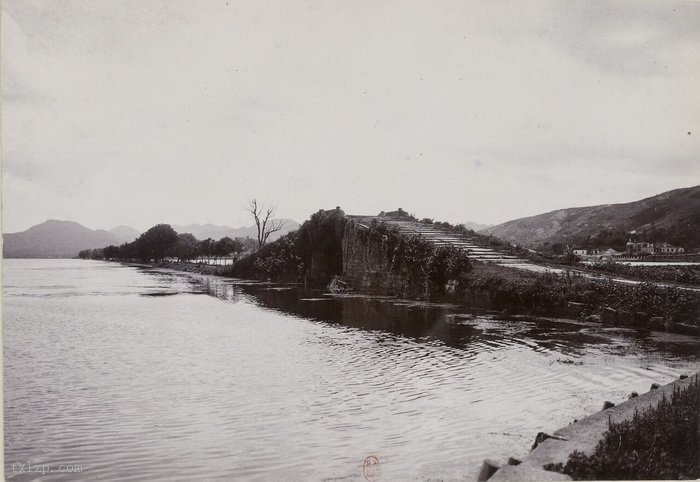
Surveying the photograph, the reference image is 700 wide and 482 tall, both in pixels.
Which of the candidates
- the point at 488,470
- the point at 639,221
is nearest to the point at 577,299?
the point at 639,221

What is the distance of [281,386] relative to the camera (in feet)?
29.0

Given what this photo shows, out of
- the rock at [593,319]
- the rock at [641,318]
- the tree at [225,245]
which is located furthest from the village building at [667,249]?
the tree at [225,245]

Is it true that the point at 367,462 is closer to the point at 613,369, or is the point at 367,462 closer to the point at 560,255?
the point at 613,369

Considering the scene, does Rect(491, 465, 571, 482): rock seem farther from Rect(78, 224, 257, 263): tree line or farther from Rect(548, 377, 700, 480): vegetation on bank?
Rect(78, 224, 257, 263): tree line

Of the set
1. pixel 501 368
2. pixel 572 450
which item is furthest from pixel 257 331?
pixel 572 450

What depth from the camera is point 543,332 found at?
13539 millimetres

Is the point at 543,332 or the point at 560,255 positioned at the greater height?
the point at 560,255

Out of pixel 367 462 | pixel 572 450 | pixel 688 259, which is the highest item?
pixel 688 259

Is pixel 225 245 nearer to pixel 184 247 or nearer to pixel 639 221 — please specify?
pixel 184 247

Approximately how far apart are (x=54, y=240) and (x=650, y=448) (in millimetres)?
8432

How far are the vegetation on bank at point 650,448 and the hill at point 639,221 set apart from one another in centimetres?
557

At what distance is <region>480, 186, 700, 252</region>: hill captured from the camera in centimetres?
1123

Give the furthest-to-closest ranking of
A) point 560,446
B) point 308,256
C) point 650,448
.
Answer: point 308,256, point 650,448, point 560,446

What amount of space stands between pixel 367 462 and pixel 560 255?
17528 millimetres
